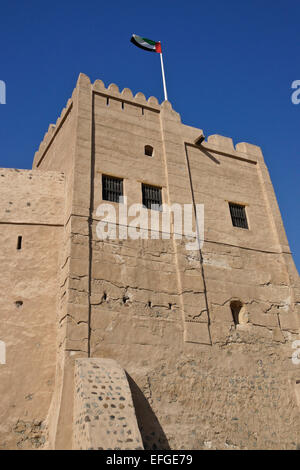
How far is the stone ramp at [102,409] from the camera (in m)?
7.27

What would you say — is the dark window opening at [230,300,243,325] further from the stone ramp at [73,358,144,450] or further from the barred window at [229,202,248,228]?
the stone ramp at [73,358,144,450]

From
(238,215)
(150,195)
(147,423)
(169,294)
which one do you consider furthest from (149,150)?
(147,423)

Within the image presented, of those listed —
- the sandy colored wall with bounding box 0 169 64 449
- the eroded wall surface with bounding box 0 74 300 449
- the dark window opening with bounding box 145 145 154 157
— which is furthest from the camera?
the dark window opening with bounding box 145 145 154 157

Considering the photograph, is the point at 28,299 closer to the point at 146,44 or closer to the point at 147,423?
the point at 147,423

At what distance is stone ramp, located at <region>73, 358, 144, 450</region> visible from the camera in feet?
23.9

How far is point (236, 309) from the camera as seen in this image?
1206cm

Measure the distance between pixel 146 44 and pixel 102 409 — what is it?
43.6ft

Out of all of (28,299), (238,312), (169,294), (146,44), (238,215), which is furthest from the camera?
(146,44)

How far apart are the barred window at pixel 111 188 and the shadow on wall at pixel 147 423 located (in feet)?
15.3

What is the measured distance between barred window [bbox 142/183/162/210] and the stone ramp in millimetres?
4863

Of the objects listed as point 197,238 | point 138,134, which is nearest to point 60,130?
point 138,134

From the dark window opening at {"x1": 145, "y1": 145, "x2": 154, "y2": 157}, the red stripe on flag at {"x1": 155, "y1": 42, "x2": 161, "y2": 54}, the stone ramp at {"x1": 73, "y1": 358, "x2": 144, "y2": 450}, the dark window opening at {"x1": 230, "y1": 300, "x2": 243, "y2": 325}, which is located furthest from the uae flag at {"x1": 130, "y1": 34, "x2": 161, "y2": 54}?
the stone ramp at {"x1": 73, "y1": 358, "x2": 144, "y2": 450}

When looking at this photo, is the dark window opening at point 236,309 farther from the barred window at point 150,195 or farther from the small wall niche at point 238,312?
the barred window at point 150,195

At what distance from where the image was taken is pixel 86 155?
1176 cm
